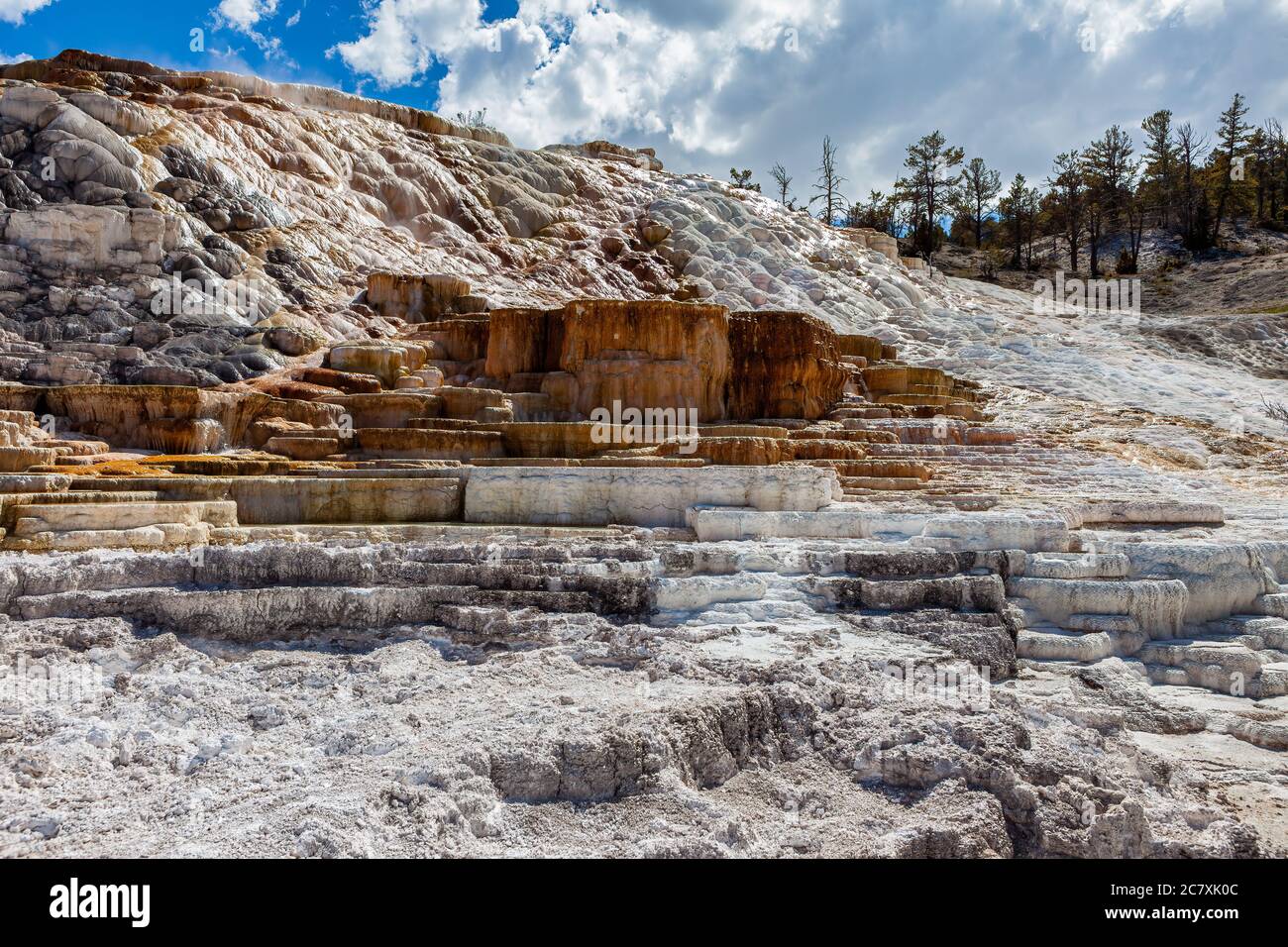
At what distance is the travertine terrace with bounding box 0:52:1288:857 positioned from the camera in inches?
120

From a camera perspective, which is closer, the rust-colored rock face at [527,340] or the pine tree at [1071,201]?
the rust-colored rock face at [527,340]

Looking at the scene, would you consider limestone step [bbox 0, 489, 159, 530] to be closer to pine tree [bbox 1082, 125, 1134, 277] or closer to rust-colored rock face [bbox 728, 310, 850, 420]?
rust-colored rock face [bbox 728, 310, 850, 420]

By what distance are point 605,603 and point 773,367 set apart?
9.29 m

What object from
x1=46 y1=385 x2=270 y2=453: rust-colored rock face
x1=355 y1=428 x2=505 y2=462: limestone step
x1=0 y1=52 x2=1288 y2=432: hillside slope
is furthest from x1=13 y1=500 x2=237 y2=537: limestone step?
x1=0 y1=52 x2=1288 y2=432: hillside slope

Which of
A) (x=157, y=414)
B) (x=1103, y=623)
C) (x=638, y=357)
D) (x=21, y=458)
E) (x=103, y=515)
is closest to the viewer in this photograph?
(x=1103, y=623)

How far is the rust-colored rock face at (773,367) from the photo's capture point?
13.3 m

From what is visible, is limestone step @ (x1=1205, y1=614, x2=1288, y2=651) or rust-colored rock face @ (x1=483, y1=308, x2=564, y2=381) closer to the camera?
limestone step @ (x1=1205, y1=614, x2=1288, y2=651)

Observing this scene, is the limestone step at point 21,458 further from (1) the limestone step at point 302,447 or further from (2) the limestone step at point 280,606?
(2) the limestone step at point 280,606

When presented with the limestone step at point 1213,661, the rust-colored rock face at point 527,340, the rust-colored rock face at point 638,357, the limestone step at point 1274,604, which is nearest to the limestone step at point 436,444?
the rust-colored rock face at point 638,357

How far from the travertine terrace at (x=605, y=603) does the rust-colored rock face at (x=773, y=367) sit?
0.07 meters

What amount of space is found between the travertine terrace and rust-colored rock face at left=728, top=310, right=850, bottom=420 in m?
0.07

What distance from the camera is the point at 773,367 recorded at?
525 inches

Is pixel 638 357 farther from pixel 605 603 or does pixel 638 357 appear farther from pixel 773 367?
pixel 605 603

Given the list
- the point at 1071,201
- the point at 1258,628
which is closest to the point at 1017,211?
the point at 1071,201
